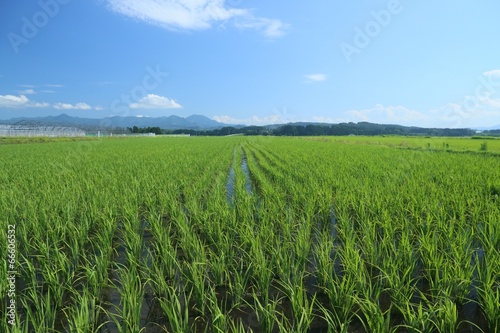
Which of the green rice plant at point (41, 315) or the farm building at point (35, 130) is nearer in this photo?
the green rice plant at point (41, 315)

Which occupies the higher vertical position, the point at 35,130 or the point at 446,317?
the point at 35,130

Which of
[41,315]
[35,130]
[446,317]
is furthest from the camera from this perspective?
[35,130]

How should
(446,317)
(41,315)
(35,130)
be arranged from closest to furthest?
1. (446,317)
2. (41,315)
3. (35,130)

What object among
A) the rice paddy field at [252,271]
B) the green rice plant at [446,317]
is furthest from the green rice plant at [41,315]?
the green rice plant at [446,317]

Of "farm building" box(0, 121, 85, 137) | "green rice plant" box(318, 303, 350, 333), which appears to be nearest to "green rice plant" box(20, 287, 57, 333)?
"green rice plant" box(318, 303, 350, 333)

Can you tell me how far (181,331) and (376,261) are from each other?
6.93 feet

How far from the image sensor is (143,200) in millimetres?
5879

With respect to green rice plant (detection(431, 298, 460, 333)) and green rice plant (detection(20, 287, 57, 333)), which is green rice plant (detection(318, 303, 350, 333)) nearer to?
Answer: green rice plant (detection(431, 298, 460, 333))

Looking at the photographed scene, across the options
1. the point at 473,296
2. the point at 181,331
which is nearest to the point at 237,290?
the point at 181,331
